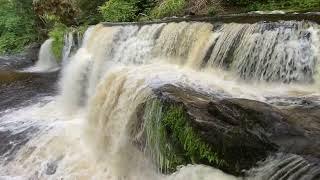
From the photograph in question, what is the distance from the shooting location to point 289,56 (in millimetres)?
7176

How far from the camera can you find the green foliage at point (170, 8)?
13.8 metres

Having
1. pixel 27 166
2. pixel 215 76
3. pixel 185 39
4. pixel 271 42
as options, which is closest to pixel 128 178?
pixel 27 166

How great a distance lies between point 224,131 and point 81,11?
14226mm

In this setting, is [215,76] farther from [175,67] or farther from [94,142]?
[94,142]

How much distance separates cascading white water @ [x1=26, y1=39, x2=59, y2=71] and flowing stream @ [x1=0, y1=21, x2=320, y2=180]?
5.00m

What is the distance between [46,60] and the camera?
15.8 m

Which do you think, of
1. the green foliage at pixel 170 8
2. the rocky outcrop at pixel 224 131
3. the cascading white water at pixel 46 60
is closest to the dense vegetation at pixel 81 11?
the green foliage at pixel 170 8

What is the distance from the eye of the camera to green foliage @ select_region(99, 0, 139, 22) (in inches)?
608

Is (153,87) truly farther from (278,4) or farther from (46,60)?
(46,60)

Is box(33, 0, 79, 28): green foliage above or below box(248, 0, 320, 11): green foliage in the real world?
below

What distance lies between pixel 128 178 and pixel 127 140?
0.54 m

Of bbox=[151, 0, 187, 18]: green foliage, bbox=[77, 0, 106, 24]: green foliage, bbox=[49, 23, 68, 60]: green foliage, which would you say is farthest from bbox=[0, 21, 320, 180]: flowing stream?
bbox=[77, 0, 106, 24]: green foliage

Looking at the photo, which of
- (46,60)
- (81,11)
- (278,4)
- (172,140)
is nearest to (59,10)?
(81,11)

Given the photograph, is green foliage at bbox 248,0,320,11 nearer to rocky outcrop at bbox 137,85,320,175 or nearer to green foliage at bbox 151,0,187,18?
green foliage at bbox 151,0,187,18
